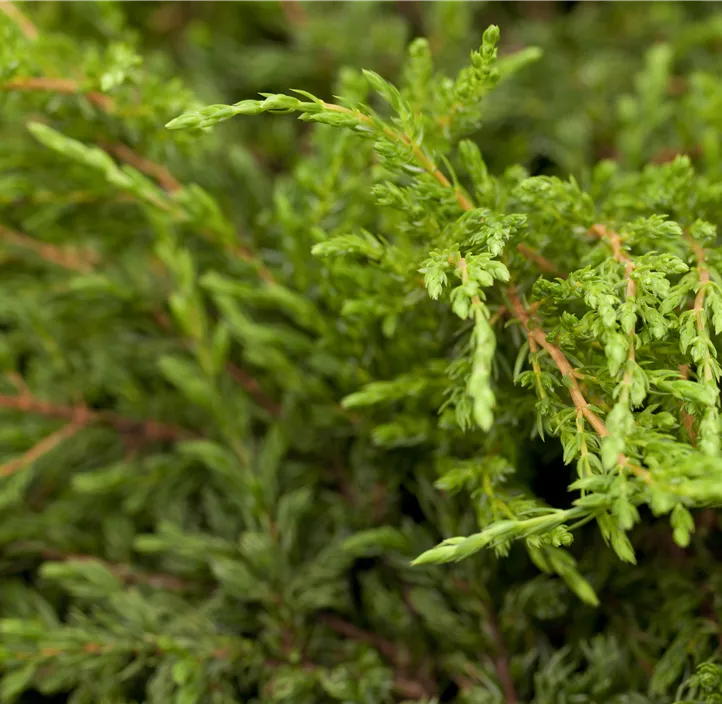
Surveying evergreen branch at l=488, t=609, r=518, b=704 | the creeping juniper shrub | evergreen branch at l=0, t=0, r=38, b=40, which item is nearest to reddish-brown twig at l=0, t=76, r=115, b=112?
the creeping juniper shrub

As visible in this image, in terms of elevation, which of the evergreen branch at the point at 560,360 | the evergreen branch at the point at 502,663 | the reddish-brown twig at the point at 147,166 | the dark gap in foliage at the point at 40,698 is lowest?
the evergreen branch at the point at 502,663

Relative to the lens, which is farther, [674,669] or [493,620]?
[493,620]

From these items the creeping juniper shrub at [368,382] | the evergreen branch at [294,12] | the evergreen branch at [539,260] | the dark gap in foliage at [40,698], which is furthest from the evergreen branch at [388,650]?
the evergreen branch at [294,12]

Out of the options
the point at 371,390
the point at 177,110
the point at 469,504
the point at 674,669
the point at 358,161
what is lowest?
the point at 674,669

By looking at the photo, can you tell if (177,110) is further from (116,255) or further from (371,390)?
(371,390)

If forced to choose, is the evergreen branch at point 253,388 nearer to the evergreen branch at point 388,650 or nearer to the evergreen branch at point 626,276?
the evergreen branch at point 388,650

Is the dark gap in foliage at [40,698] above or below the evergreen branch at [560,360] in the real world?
below

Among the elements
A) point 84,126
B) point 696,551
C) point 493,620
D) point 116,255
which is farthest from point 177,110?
point 696,551
